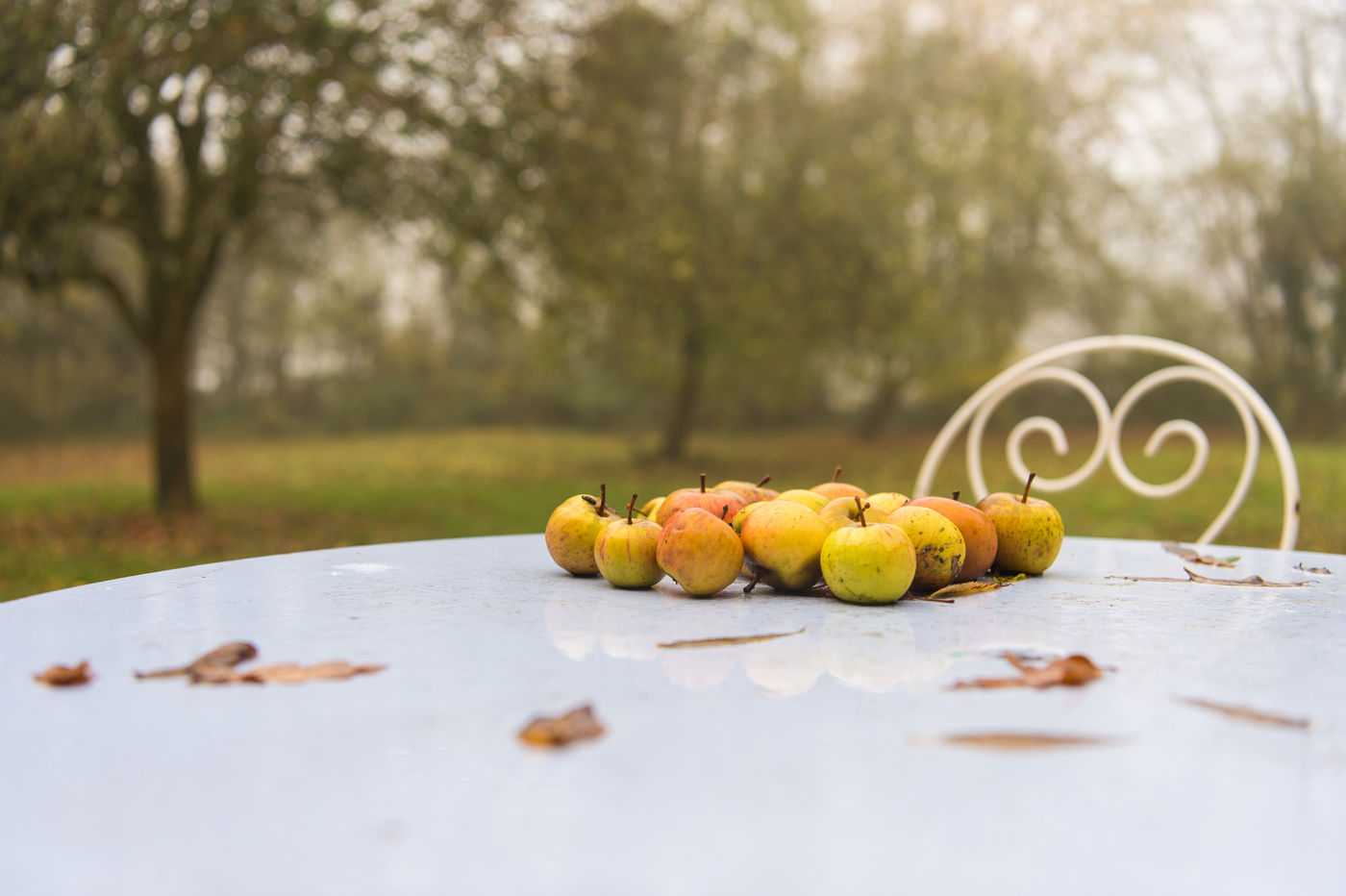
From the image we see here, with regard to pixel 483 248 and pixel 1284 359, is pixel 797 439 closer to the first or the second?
pixel 1284 359

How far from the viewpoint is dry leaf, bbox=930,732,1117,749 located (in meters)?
0.80

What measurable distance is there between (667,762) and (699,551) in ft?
2.28

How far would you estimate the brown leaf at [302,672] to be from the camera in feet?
3.22

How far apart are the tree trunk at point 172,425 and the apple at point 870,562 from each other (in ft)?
27.0

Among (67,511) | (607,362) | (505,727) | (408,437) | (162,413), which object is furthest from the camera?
(408,437)

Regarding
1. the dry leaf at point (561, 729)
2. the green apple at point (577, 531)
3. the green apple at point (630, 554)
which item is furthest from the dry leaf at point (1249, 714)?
the green apple at point (577, 531)

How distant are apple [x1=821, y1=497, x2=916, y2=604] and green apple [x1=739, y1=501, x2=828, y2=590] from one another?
6 centimetres

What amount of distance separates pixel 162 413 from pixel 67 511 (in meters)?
1.57

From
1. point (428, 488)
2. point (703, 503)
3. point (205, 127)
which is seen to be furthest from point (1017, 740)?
point (428, 488)

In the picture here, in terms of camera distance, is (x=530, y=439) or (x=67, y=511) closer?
(x=67, y=511)

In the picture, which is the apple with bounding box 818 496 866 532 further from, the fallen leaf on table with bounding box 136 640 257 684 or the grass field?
the grass field

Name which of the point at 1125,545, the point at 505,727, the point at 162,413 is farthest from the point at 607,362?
the point at 505,727

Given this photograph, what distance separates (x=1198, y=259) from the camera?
15.4 meters

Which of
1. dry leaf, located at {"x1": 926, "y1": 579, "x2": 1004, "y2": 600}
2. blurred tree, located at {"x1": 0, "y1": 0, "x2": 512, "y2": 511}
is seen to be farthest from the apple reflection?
blurred tree, located at {"x1": 0, "y1": 0, "x2": 512, "y2": 511}
